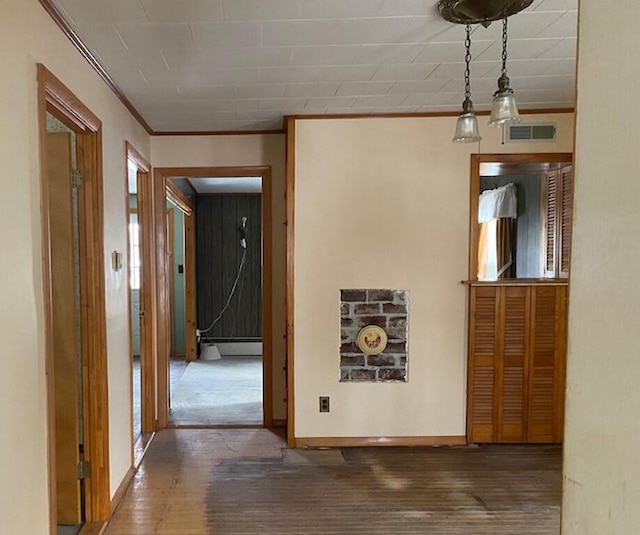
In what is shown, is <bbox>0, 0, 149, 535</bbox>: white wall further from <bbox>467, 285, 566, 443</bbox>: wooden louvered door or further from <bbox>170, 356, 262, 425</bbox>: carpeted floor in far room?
<bbox>467, 285, 566, 443</bbox>: wooden louvered door

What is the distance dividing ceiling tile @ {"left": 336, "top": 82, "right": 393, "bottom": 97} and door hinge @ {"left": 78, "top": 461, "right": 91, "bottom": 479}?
246 centimetres

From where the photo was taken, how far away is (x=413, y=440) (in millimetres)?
3049

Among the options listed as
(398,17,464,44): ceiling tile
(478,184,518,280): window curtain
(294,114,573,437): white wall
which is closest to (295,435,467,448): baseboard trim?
(294,114,573,437): white wall

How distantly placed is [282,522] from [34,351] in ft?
4.87

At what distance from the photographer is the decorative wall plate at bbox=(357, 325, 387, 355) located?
9.90ft

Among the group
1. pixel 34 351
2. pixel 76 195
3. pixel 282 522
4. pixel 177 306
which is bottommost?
pixel 282 522

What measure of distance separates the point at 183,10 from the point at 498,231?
3908 millimetres

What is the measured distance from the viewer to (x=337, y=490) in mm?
2482

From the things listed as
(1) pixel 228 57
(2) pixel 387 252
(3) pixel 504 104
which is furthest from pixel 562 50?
(1) pixel 228 57

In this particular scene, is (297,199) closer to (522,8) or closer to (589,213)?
(522,8)

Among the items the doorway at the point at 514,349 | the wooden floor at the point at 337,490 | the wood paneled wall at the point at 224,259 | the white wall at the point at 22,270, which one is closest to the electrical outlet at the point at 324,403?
the wooden floor at the point at 337,490

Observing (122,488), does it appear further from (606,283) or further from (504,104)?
(504,104)

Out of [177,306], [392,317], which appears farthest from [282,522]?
[177,306]

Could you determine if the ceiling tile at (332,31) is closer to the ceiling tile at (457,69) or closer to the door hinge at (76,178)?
the ceiling tile at (457,69)
